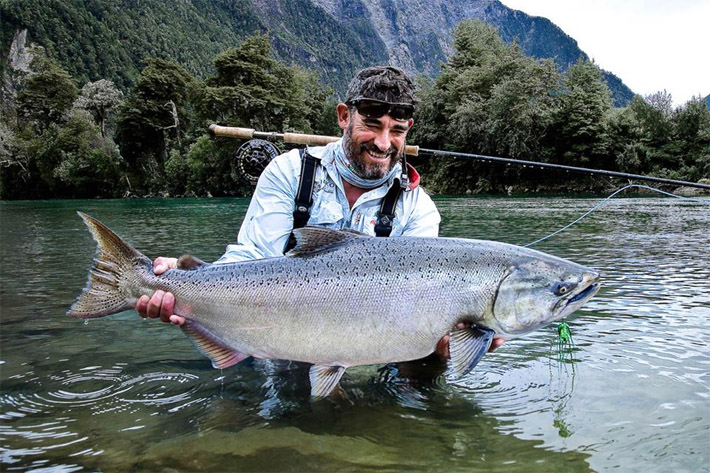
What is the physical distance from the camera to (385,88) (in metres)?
3.61

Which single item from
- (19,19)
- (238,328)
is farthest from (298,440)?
(19,19)

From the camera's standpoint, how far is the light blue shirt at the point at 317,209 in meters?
3.76

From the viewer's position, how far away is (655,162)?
43.7m

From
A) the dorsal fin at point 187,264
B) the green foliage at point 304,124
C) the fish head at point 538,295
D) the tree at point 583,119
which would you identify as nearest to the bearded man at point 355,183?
the dorsal fin at point 187,264

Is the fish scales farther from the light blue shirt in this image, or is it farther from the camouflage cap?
the camouflage cap

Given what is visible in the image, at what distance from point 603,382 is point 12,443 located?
370cm

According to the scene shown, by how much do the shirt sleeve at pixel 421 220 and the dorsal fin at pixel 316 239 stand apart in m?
0.98

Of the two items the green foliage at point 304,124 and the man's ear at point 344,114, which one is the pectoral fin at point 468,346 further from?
the green foliage at point 304,124

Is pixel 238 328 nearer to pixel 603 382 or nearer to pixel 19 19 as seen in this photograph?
pixel 603 382

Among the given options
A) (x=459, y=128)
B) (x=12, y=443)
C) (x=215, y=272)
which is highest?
(x=459, y=128)

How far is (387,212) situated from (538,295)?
1.38 m

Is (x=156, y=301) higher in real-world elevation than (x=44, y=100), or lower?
lower

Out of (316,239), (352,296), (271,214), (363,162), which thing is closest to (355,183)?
(363,162)

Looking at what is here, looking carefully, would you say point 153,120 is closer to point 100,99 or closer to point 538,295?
point 100,99
